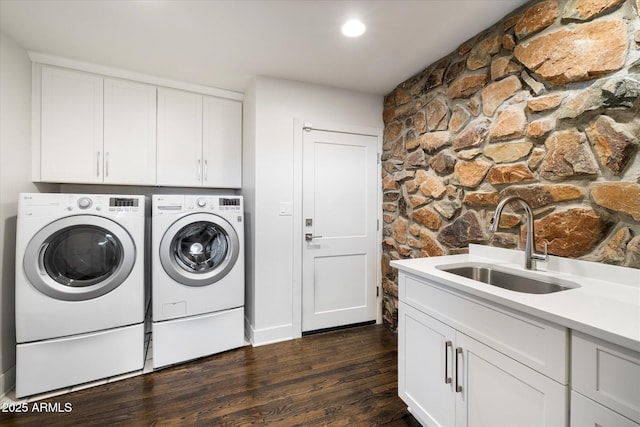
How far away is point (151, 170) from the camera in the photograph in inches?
95.2

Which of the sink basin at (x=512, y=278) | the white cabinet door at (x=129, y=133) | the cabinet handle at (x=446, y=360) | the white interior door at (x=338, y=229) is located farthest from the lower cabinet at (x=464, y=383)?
the white cabinet door at (x=129, y=133)

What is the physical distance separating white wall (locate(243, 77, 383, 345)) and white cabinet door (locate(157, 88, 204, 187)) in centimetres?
48

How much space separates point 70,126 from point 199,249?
139 centimetres

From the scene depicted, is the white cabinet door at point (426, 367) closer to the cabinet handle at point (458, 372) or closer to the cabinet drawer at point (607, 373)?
the cabinet handle at point (458, 372)

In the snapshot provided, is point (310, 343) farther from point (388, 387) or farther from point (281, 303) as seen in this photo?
point (388, 387)

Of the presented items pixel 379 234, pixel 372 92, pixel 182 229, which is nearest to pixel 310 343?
pixel 379 234

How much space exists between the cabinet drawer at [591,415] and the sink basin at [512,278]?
1.86 ft

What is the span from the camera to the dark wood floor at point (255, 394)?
5.15 ft

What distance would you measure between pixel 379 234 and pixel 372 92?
1453 mm

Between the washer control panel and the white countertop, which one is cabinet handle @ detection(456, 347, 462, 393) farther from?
the washer control panel

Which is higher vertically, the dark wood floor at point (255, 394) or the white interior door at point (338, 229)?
the white interior door at point (338, 229)

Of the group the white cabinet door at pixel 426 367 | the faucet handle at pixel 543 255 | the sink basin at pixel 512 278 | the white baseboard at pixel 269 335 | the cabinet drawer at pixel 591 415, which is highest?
the faucet handle at pixel 543 255

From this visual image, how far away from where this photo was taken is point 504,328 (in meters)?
1.05

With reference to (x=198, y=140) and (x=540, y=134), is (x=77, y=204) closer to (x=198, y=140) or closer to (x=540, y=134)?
(x=198, y=140)
